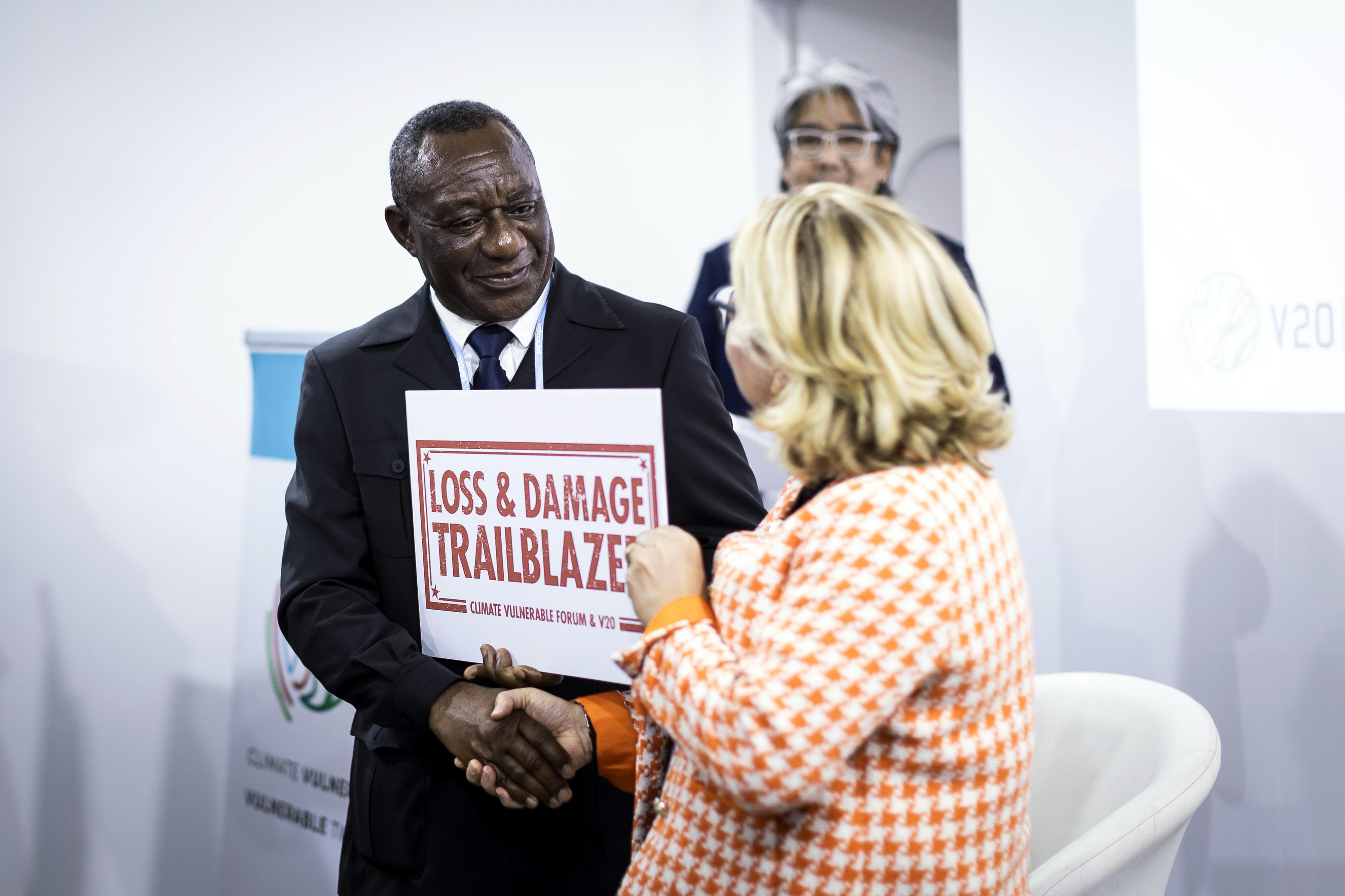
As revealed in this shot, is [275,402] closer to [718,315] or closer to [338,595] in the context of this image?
[718,315]

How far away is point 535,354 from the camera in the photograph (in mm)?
1463

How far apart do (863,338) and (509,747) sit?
2.27 ft

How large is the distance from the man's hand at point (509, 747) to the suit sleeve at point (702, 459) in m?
0.31

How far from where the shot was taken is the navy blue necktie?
146 centimetres

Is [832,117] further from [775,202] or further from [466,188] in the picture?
[775,202]

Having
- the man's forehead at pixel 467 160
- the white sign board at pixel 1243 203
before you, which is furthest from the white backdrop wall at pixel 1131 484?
the man's forehead at pixel 467 160

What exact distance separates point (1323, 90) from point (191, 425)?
9.64 feet

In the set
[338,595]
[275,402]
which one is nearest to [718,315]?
[275,402]

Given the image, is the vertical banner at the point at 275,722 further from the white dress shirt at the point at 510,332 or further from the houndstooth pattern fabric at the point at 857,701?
the houndstooth pattern fabric at the point at 857,701


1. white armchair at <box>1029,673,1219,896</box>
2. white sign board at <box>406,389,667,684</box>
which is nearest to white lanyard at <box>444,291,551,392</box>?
white sign board at <box>406,389,667,684</box>

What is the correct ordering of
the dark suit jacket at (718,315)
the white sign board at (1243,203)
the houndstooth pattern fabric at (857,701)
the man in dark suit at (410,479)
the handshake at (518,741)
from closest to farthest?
the houndstooth pattern fabric at (857,701)
the handshake at (518,741)
the man in dark suit at (410,479)
the white sign board at (1243,203)
the dark suit jacket at (718,315)

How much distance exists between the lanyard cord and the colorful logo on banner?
1.47 meters

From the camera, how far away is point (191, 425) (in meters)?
3.02

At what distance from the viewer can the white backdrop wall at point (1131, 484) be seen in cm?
247
